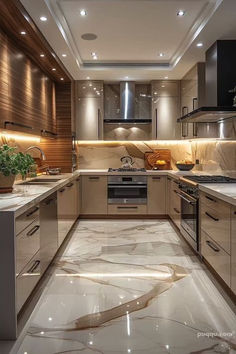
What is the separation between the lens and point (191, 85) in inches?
202

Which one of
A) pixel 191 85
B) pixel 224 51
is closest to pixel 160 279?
pixel 224 51

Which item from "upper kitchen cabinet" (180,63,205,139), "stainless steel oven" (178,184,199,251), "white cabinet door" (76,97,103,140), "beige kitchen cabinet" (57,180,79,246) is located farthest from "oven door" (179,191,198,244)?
"white cabinet door" (76,97,103,140)

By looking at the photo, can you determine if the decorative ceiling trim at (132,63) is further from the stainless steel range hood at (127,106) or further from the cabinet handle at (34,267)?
the cabinet handle at (34,267)

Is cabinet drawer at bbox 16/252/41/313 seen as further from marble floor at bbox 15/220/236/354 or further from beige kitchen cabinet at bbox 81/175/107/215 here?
beige kitchen cabinet at bbox 81/175/107/215

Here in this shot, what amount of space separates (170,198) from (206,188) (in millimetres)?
2419

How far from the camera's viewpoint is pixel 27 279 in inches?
94.6

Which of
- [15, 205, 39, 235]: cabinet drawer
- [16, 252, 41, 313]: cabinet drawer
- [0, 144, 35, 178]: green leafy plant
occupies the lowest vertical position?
[16, 252, 41, 313]: cabinet drawer

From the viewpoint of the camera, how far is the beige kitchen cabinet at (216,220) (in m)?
2.62

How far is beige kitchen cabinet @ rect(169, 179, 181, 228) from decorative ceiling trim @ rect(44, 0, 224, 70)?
1.80m

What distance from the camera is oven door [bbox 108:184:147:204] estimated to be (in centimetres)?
579

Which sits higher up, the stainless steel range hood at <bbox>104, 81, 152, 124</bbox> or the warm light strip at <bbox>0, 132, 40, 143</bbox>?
the stainless steel range hood at <bbox>104, 81, 152, 124</bbox>

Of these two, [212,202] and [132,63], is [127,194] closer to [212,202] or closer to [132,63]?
[132,63]

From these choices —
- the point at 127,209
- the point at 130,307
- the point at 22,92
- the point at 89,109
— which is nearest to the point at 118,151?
the point at 89,109

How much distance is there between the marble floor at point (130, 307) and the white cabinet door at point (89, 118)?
246cm
